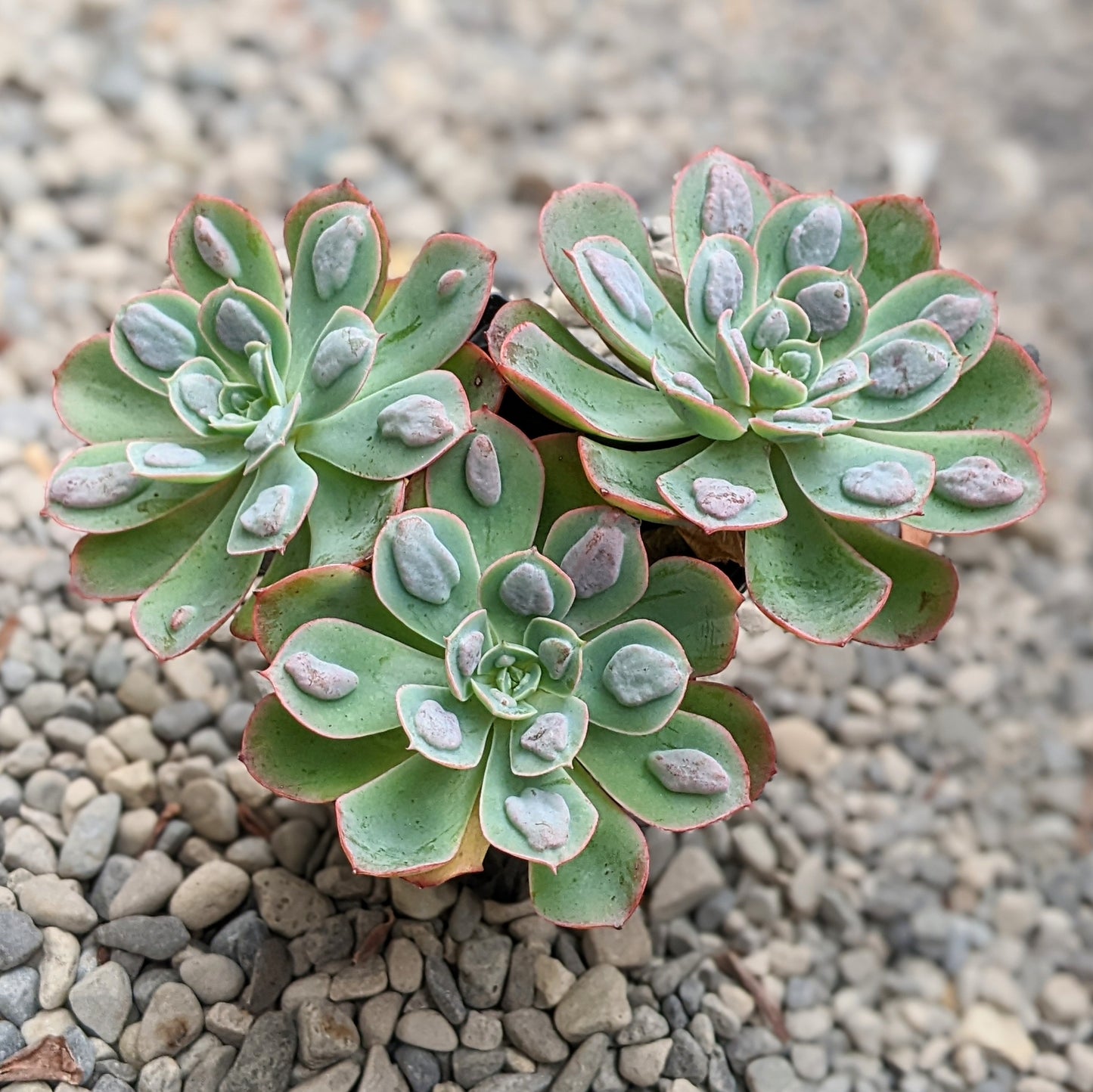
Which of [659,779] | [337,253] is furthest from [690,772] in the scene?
[337,253]

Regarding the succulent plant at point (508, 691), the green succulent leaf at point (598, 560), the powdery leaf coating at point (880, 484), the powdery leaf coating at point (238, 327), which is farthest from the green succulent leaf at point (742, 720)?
the powdery leaf coating at point (238, 327)

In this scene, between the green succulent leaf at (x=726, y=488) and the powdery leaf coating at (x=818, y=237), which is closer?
the green succulent leaf at (x=726, y=488)

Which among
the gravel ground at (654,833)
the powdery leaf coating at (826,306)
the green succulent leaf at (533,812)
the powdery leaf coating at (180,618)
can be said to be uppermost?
the powdery leaf coating at (826,306)

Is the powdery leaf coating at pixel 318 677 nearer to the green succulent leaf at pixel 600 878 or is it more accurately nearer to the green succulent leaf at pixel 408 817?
the green succulent leaf at pixel 408 817

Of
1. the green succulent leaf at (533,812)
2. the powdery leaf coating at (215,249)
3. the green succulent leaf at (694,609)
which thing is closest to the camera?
the green succulent leaf at (533,812)

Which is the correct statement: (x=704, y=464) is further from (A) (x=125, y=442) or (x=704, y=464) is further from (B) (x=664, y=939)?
(B) (x=664, y=939)

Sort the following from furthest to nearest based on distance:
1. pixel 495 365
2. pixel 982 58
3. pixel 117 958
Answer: pixel 982 58
pixel 117 958
pixel 495 365

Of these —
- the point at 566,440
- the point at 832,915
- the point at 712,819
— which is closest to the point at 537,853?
the point at 712,819

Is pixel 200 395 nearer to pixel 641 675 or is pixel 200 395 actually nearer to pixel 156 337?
pixel 156 337
